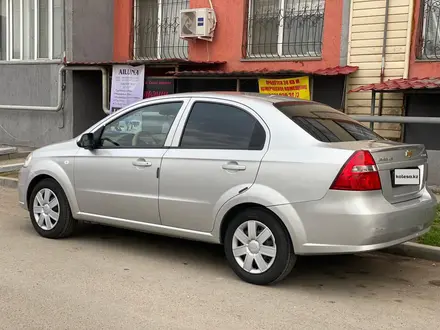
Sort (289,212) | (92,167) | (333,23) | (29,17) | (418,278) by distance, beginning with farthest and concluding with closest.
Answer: (29,17) → (333,23) → (92,167) → (418,278) → (289,212)

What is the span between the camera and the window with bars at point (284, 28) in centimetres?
1016

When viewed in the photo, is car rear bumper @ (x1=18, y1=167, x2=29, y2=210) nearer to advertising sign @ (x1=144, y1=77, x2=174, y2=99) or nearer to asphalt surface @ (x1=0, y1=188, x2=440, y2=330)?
asphalt surface @ (x1=0, y1=188, x2=440, y2=330)

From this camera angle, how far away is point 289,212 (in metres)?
4.39

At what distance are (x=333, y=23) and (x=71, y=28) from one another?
5883mm

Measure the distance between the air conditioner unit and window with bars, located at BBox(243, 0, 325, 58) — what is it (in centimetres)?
80

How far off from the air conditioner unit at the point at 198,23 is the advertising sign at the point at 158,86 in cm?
110

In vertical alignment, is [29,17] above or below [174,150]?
above

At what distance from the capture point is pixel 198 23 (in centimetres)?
1107

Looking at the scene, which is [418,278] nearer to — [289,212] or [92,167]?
[289,212]

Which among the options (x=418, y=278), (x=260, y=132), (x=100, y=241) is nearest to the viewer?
(x=260, y=132)

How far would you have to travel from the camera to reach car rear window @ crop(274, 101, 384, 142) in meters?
4.66

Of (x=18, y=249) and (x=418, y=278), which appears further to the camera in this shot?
(x=18, y=249)

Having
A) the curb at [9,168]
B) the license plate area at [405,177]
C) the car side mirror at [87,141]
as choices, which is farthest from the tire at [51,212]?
the curb at [9,168]

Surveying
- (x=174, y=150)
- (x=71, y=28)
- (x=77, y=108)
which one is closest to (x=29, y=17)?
(x=71, y=28)
